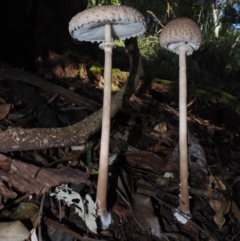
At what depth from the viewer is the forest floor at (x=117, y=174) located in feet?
5.86

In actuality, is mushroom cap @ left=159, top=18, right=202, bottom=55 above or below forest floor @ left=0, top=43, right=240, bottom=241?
above

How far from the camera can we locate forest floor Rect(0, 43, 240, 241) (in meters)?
1.79

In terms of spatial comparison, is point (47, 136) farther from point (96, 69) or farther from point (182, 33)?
point (96, 69)

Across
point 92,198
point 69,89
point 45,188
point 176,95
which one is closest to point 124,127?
point 69,89

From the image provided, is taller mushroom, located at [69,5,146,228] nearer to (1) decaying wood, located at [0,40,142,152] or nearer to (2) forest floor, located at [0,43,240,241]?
(2) forest floor, located at [0,43,240,241]

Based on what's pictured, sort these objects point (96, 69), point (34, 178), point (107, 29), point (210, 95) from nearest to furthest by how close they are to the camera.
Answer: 1. point (34, 178)
2. point (107, 29)
3. point (96, 69)
4. point (210, 95)

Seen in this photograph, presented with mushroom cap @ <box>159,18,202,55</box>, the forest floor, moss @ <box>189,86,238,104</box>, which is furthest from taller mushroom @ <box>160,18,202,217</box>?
moss @ <box>189,86,238,104</box>

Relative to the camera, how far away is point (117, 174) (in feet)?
7.06

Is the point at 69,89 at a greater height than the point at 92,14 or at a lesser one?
lesser

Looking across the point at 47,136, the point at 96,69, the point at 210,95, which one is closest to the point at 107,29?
the point at 47,136

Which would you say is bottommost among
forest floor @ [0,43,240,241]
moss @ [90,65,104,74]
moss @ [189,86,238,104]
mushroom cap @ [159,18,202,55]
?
forest floor @ [0,43,240,241]

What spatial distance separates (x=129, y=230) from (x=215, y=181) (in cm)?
74

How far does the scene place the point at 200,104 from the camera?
4379 millimetres

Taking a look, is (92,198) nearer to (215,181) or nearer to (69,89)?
(215,181)
